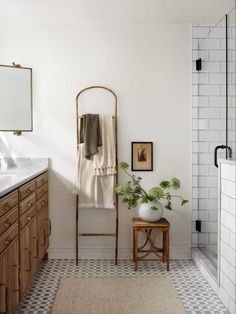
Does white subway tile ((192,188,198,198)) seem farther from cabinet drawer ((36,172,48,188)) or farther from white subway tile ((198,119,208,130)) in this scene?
cabinet drawer ((36,172,48,188))

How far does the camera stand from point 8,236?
253 cm

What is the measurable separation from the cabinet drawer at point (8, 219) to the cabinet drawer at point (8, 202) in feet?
0.11

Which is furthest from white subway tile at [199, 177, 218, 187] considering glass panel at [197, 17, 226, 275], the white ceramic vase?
the white ceramic vase

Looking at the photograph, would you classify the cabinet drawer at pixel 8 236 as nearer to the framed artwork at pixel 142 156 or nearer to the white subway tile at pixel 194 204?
the framed artwork at pixel 142 156

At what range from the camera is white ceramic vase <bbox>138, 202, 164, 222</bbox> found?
3.92m

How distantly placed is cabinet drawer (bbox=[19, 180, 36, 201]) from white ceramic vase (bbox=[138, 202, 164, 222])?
1.10 meters

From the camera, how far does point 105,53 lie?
4176mm

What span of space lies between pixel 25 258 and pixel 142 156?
1.67 meters

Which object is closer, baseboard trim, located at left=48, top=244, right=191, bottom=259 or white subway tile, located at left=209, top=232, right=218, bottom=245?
white subway tile, located at left=209, top=232, right=218, bottom=245

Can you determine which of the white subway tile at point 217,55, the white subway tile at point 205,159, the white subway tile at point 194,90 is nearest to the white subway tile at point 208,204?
the white subway tile at point 205,159

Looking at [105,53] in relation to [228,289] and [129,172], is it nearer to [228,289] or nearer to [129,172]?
[129,172]

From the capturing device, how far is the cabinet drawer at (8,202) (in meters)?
2.38

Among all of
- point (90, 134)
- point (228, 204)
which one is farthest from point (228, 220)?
point (90, 134)

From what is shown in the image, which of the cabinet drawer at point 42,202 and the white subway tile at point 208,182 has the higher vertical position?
the white subway tile at point 208,182
